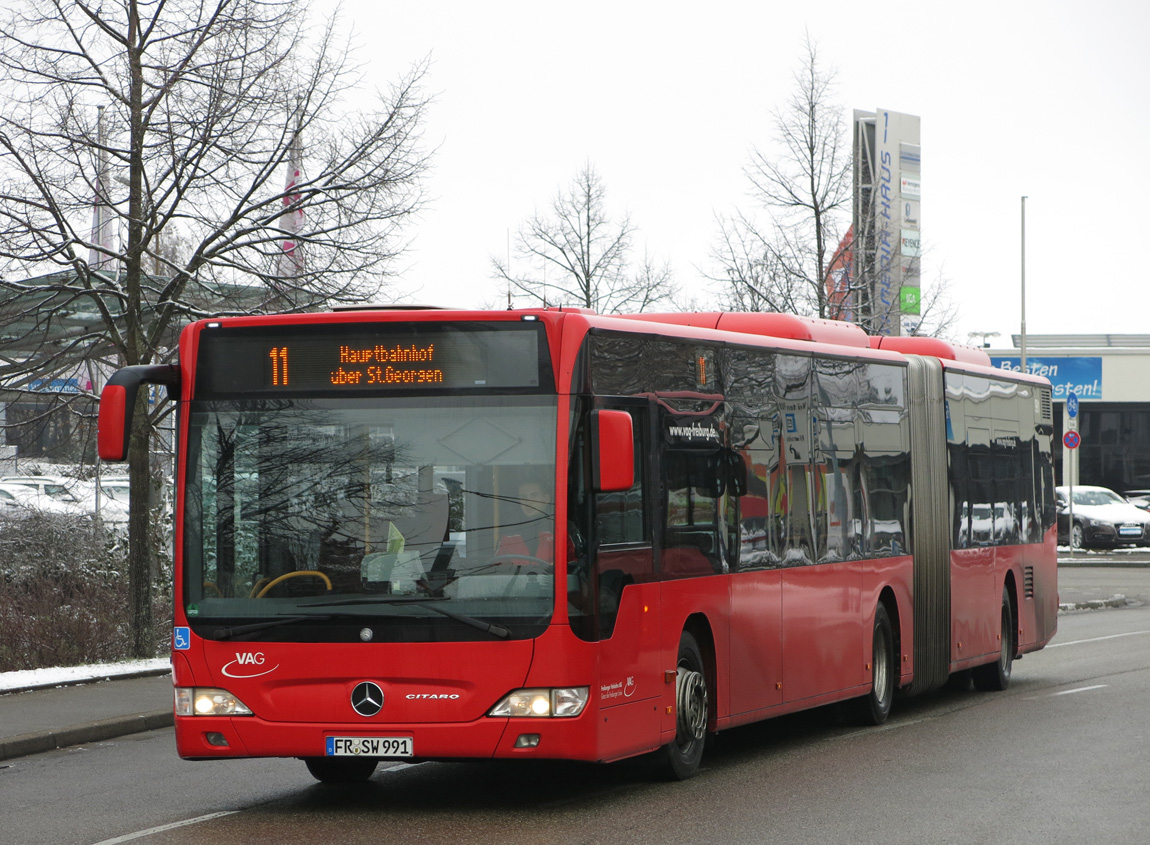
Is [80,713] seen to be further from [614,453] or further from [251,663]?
[614,453]

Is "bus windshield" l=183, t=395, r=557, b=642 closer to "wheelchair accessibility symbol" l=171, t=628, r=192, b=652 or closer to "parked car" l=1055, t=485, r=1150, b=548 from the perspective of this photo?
"wheelchair accessibility symbol" l=171, t=628, r=192, b=652

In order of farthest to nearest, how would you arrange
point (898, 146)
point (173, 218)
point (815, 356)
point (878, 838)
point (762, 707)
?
point (898, 146), point (173, 218), point (815, 356), point (762, 707), point (878, 838)

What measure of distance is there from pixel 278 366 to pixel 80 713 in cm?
592

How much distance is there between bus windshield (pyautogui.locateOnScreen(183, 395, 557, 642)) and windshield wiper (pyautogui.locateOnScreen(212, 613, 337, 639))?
0.04ft

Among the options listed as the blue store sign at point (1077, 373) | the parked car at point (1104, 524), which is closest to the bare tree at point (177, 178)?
the parked car at point (1104, 524)

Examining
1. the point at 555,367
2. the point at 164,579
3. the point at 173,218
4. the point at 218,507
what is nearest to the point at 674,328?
the point at 555,367

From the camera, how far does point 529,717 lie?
8.63m

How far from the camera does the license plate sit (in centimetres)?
867

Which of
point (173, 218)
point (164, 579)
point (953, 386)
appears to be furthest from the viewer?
point (164, 579)

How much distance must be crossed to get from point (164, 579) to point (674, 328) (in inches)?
541

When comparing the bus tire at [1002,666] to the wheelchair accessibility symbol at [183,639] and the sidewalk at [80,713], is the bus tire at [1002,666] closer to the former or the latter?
the sidewalk at [80,713]

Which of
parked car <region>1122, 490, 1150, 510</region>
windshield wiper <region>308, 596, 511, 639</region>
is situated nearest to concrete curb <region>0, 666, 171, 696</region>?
windshield wiper <region>308, 596, 511, 639</region>

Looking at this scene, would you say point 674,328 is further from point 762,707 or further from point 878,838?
point 878,838

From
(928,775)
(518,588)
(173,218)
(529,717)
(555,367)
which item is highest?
(173,218)
